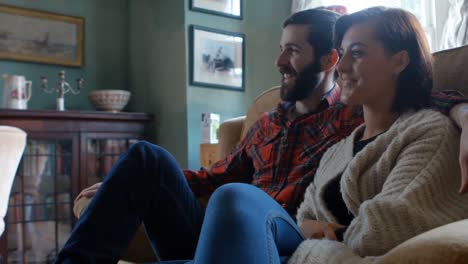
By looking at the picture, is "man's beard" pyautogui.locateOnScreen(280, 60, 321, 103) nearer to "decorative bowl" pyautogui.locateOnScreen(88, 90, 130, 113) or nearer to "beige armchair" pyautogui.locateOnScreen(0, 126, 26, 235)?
"beige armchair" pyautogui.locateOnScreen(0, 126, 26, 235)

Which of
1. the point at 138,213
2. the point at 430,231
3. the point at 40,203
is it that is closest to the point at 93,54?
the point at 40,203

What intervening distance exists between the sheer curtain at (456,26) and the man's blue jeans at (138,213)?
1233mm

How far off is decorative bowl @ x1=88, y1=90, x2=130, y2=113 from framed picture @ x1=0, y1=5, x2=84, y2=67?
320mm

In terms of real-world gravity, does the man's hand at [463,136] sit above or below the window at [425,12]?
below

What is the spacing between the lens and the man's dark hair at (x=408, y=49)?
44.3 inches

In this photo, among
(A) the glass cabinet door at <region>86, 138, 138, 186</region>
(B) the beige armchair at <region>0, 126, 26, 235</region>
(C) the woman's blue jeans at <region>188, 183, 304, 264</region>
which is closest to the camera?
(C) the woman's blue jeans at <region>188, 183, 304, 264</region>

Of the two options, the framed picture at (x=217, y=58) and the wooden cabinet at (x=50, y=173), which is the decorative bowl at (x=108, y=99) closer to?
the wooden cabinet at (x=50, y=173)

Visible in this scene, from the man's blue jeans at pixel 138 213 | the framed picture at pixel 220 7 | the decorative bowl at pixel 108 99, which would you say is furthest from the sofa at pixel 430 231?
the decorative bowl at pixel 108 99

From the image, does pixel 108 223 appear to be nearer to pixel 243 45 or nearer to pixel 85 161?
pixel 85 161

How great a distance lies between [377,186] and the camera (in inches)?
41.0

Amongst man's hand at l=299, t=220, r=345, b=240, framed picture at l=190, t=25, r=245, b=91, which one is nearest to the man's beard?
man's hand at l=299, t=220, r=345, b=240

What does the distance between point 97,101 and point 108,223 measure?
1.99 m

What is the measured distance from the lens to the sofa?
612 millimetres

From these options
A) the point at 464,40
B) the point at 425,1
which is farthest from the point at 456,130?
the point at 425,1
